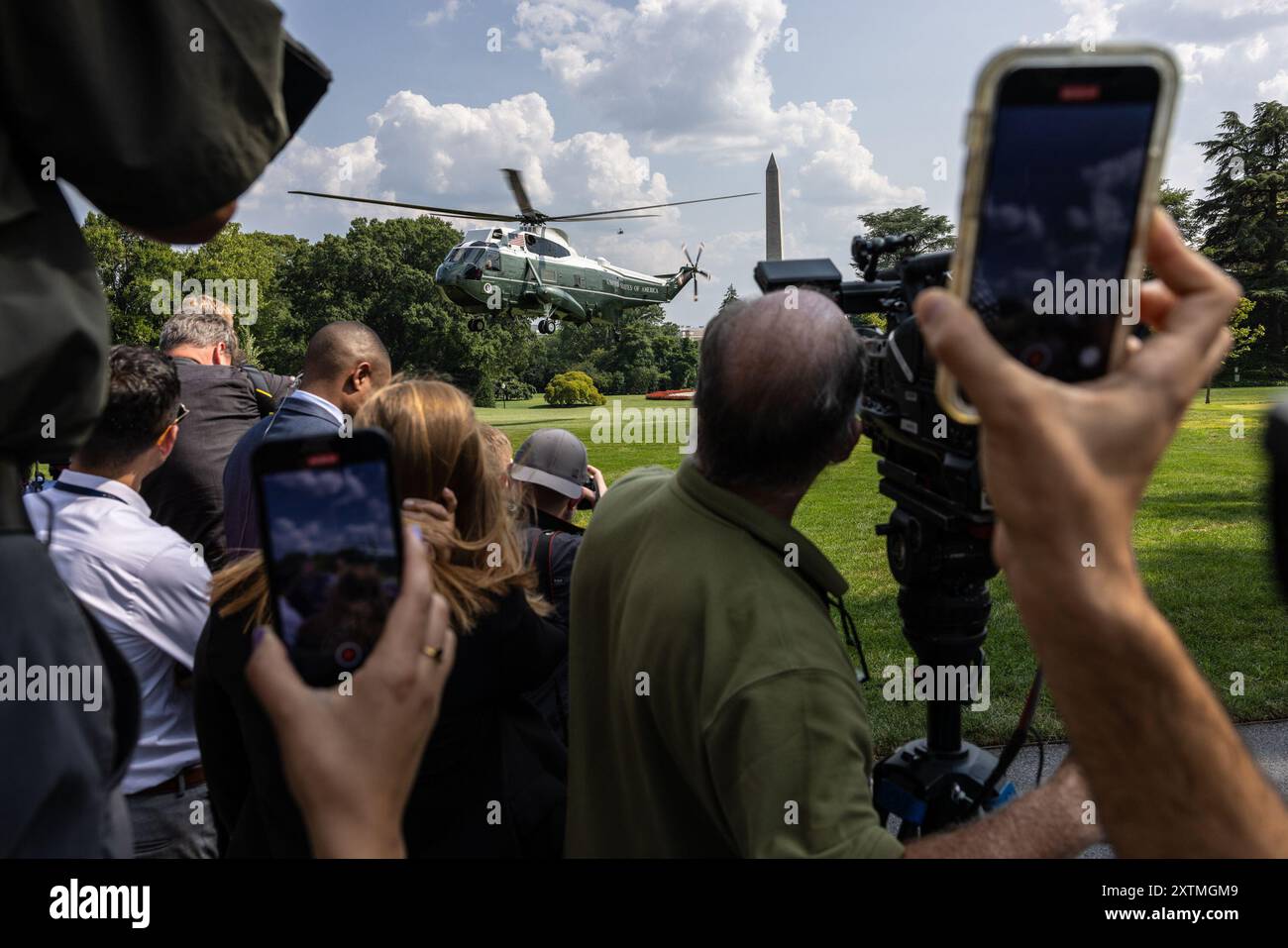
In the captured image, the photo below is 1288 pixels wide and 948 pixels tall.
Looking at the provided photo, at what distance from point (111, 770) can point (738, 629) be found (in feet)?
3.31

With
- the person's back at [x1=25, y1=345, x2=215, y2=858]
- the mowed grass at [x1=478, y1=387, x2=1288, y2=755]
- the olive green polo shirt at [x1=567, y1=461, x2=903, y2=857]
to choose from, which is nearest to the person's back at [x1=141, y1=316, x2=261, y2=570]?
the person's back at [x1=25, y1=345, x2=215, y2=858]

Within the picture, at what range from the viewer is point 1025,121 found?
104cm

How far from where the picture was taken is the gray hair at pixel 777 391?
2.01m

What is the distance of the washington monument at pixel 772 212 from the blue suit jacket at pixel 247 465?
114 feet

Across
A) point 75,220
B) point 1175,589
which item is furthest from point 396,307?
point 75,220

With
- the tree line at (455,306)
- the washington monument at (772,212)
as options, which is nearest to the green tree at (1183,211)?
the tree line at (455,306)

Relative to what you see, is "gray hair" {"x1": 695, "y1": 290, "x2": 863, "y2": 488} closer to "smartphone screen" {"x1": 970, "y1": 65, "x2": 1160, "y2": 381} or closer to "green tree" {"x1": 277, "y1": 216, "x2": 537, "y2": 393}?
"smartphone screen" {"x1": 970, "y1": 65, "x2": 1160, "y2": 381}

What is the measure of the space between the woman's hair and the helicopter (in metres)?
27.9

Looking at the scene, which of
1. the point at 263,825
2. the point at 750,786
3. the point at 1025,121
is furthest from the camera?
the point at 263,825

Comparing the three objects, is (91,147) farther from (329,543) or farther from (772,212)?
(772,212)

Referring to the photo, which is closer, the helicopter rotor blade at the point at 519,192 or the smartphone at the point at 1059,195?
the smartphone at the point at 1059,195

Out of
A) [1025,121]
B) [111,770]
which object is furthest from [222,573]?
[1025,121]

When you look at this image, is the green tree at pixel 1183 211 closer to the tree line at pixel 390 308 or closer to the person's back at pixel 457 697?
the tree line at pixel 390 308
